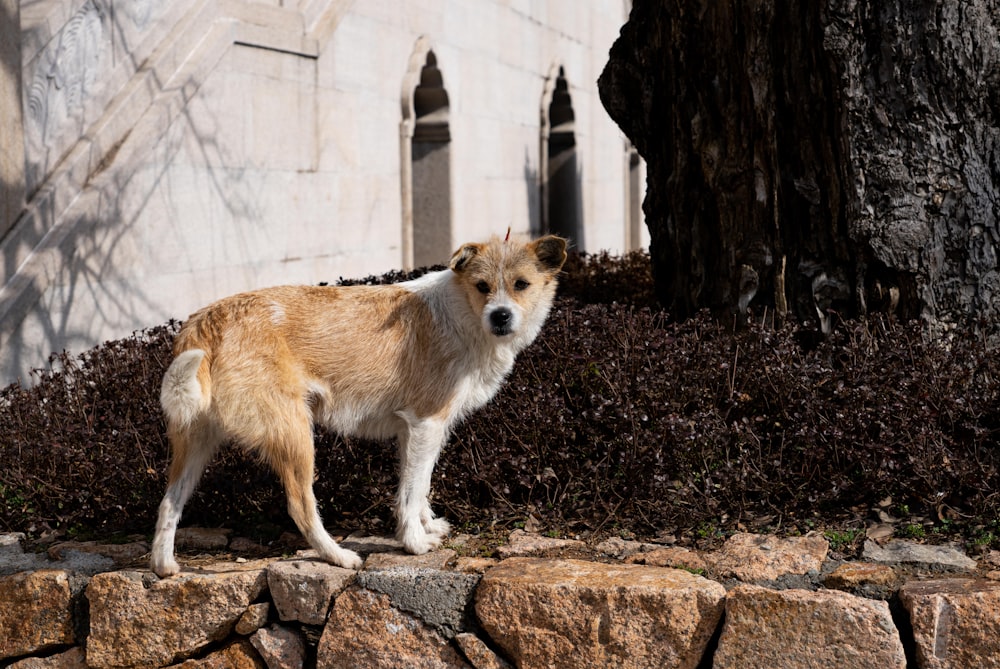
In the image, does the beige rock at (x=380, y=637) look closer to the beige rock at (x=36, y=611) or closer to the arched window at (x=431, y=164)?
the beige rock at (x=36, y=611)

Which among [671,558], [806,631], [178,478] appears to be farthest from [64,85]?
[806,631]

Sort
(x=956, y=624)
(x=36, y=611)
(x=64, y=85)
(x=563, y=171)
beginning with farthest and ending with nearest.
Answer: (x=563, y=171) < (x=64, y=85) < (x=36, y=611) < (x=956, y=624)

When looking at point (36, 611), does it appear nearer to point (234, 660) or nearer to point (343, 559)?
point (234, 660)

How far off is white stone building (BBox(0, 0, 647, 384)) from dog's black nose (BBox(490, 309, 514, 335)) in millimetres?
3471

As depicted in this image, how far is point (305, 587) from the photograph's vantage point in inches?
188

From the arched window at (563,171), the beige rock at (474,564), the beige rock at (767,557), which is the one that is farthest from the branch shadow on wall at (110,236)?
the arched window at (563,171)

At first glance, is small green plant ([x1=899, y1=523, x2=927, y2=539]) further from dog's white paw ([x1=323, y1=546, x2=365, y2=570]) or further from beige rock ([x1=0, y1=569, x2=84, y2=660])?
beige rock ([x1=0, y1=569, x2=84, y2=660])

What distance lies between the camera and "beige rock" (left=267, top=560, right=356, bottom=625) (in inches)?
188

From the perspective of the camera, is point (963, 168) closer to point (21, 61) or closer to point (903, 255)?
point (903, 255)

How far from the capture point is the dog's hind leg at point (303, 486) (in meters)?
4.60

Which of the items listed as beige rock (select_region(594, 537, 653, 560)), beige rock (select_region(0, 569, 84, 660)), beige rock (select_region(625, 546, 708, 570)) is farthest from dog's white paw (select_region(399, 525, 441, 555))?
beige rock (select_region(0, 569, 84, 660))

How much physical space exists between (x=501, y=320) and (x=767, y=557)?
1507mm

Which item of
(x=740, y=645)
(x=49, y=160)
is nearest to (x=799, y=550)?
(x=740, y=645)

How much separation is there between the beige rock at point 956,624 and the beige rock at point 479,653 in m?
1.69
